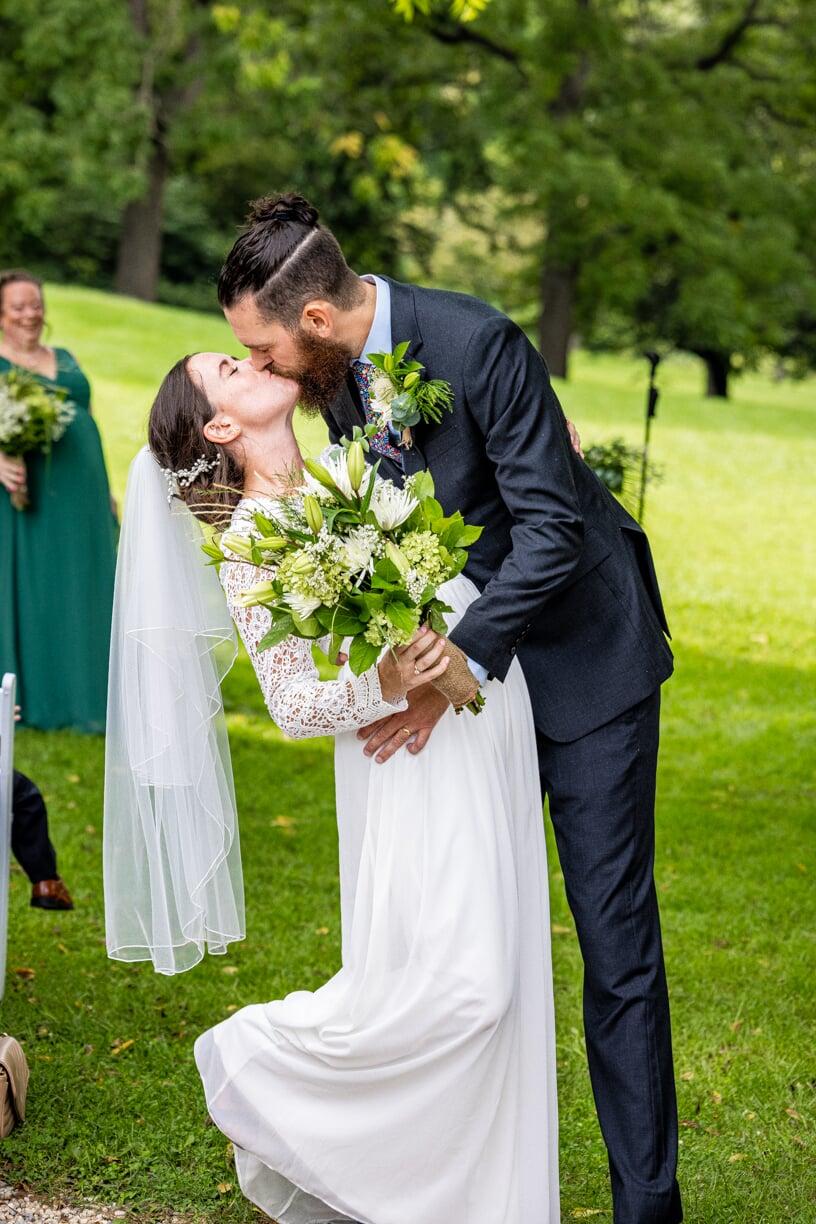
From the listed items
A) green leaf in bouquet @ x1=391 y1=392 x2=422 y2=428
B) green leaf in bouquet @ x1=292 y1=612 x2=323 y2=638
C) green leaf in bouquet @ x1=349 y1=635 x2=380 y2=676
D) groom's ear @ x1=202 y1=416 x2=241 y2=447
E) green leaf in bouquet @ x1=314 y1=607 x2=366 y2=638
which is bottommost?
green leaf in bouquet @ x1=349 y1=635 x2=380 y2=676

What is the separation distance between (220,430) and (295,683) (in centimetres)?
62

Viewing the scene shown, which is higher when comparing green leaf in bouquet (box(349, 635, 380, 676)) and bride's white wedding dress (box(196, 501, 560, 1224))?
green leaf in bouquet (box(349, 635, 380, 676))

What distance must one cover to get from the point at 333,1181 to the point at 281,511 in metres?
1.54

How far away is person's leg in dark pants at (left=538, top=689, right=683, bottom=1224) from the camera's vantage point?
11.0 ft

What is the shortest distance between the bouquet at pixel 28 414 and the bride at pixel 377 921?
421cm

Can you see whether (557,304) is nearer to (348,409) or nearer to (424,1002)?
(348,409)

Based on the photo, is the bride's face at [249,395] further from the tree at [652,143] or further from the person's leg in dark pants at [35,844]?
the tree at [652,143]

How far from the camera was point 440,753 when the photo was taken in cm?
322

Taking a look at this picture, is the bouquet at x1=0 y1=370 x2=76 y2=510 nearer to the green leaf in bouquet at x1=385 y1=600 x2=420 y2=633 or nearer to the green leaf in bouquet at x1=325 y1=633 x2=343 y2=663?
the green leaf in bouquet at x1=325 y1=633 x2=343 y2=663

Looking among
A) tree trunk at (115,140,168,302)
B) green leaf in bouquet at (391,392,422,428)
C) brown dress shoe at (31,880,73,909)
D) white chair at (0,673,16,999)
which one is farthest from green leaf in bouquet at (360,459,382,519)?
tree trunk at (115,140,168,302)

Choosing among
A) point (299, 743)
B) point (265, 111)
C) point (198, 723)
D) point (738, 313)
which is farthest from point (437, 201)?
point (198, 723)

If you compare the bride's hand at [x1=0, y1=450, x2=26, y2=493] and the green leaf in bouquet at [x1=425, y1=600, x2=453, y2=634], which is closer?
the green leaf in bouquet at [x1=425, y1=600, x2=453, y2=634]

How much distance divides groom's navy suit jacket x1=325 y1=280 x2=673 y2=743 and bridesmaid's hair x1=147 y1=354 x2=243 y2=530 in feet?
1.12

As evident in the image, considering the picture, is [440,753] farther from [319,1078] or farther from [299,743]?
[299,743]
